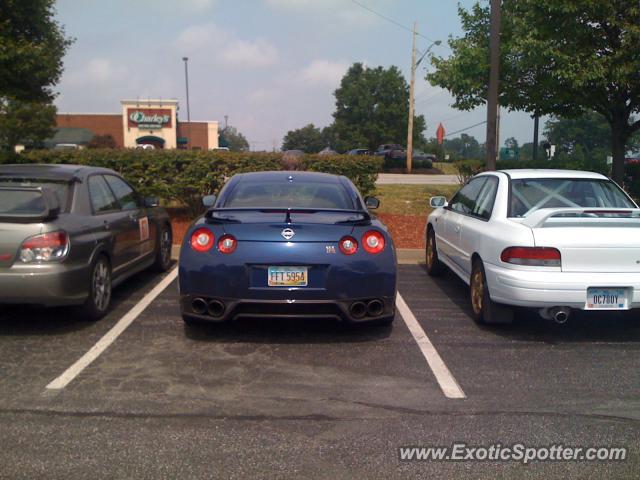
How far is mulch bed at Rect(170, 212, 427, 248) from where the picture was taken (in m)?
10.2

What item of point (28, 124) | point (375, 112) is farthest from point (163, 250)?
point (375, 112)

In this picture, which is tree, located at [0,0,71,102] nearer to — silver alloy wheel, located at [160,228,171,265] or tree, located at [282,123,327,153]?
silver alloy wheel, located at [160,228,171,265]

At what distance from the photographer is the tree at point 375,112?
5631 centimetres

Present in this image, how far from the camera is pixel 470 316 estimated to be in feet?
20.3

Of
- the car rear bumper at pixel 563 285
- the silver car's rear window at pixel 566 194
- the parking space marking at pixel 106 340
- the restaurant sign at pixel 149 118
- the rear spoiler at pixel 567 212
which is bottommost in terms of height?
the parking space marking at pixel 106 340

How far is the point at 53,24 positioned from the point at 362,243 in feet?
42.2

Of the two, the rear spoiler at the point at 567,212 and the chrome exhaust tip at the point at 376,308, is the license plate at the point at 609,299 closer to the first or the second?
the rear spoiler at the point at 567,212

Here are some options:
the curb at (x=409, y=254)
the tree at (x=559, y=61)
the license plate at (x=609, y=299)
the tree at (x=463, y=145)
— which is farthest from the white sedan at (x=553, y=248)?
the tree at (x=463, y=145)

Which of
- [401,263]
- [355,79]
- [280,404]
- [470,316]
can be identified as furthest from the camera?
[355,79]

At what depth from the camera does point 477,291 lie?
586cm

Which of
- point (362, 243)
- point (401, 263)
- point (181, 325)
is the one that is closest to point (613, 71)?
point (401, 263)

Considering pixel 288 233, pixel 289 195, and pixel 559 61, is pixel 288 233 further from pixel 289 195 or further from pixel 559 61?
pixel 559 61

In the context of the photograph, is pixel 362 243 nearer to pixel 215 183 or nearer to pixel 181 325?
pixel 181 325

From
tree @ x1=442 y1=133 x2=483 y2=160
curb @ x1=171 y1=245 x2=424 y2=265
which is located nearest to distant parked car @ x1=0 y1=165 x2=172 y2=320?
curb @ x1=171 y1=245 x2=424 y2=265
